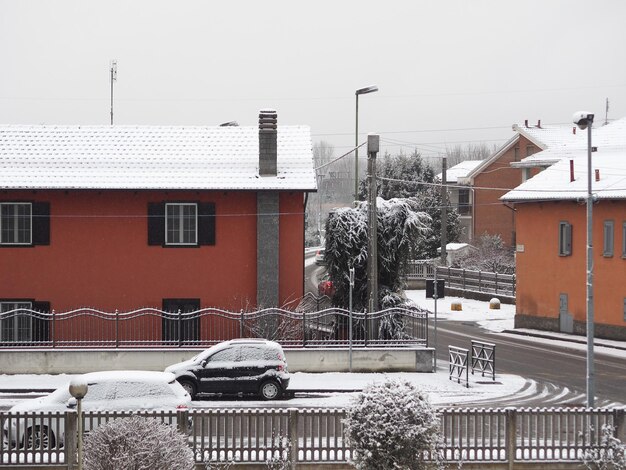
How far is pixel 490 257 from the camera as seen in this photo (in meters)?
65.5

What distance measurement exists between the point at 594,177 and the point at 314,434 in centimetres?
2803

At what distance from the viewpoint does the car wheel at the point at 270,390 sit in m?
25.6

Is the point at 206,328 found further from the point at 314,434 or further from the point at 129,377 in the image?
the point at 314,434

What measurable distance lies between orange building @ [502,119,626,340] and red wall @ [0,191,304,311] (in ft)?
42.8

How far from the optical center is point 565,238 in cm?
4116

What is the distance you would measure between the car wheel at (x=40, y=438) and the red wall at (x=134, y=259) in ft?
52.0

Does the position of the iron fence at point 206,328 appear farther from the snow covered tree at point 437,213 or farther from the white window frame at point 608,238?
the snow covered tree at point 437,213

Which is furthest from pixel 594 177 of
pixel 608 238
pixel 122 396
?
pixel 122 396

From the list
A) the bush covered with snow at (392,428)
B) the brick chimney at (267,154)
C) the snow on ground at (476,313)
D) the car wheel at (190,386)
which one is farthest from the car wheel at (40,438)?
the snow on ground at (476,313)

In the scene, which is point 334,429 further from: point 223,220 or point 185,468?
point 223,220

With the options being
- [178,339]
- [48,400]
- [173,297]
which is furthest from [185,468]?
[173,297]

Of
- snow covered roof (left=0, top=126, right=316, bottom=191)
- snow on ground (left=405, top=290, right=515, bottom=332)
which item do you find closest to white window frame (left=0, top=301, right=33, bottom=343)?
snow covered roof (left=0, top=126, right=316, bottom=191)

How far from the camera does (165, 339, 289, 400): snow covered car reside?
25.5m

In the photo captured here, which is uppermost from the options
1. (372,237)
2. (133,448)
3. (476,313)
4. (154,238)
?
(372,237)
